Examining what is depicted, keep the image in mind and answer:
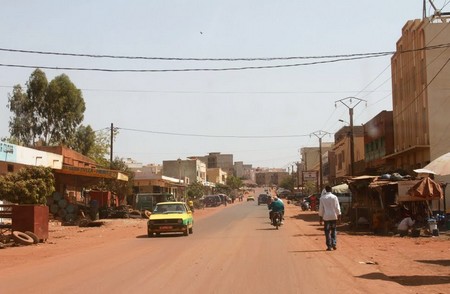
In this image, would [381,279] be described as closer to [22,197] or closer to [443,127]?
[22,197]

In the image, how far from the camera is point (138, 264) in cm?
1505

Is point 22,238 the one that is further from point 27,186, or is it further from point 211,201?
point 211,201

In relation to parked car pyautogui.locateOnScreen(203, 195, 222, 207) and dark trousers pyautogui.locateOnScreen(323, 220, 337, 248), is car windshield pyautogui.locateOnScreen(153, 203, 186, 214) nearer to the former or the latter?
dark trousers pyautogui.locateOnScreen(323, 220, 337, 248)

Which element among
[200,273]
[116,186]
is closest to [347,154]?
[116,186]

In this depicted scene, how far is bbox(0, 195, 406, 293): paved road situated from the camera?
10797mm

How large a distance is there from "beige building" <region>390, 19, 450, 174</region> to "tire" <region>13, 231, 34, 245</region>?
25216 mm

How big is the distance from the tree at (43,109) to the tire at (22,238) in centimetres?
4585

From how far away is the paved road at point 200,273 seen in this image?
35.4 feet

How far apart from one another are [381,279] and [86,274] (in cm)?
634

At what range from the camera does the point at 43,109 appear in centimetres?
6788

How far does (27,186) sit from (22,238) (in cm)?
573

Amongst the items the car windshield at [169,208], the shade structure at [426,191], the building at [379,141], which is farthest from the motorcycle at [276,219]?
the building at [379,141]

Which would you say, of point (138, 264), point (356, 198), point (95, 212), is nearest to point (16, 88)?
point (95, 212)

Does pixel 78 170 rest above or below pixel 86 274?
above
